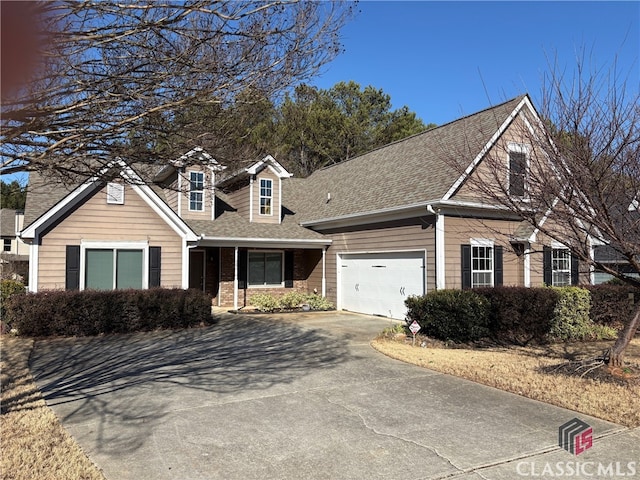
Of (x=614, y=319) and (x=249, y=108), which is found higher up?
(x=249, y=108)

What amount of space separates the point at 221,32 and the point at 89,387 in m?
5.49

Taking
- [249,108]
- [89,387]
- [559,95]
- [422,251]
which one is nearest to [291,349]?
[89,387]

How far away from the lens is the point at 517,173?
26.0 ft

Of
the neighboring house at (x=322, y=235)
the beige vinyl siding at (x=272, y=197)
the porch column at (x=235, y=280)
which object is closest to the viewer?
the neighboring house at (x=322, y=235)

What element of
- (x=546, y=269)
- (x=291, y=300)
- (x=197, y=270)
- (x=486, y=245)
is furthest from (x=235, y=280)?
(x=546, y=269)

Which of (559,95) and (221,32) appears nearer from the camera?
(221,32)

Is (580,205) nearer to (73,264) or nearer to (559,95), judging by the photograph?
(559,95)

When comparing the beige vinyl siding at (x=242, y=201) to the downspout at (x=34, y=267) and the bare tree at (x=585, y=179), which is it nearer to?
the downspout at (x=34, y=267)

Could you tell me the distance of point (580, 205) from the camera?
731 centimetres

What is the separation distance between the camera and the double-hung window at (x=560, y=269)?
14789 millimetres

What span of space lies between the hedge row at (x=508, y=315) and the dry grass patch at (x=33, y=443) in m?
7.93

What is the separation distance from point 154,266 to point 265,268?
18.1 ft

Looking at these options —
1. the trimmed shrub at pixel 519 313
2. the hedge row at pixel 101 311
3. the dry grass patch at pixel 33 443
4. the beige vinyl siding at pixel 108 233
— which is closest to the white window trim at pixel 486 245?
the trimmed shrub at pixel 519 313

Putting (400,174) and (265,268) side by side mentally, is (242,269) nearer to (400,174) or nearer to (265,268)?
(265,268)
